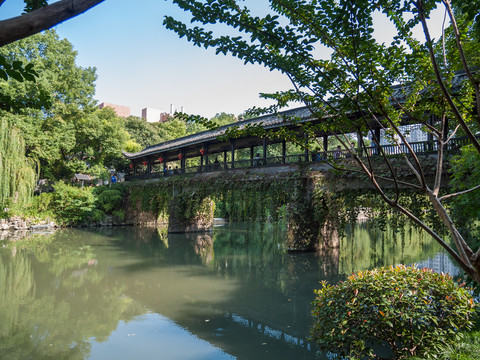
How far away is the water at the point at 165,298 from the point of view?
14.8ft

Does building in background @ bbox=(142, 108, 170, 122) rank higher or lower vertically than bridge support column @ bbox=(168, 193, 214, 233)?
higher

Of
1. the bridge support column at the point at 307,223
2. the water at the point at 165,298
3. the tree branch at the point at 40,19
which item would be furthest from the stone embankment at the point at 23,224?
the tree branch at the point at 40,19

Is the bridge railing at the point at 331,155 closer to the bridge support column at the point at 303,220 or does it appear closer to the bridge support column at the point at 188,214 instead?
the bridge support column at the point at 303,220

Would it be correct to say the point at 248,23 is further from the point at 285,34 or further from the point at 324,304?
the point at 324,304

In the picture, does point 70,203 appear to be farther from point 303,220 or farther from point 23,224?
point 303,220

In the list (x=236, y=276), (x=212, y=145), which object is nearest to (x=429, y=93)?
(x=236, y=276)

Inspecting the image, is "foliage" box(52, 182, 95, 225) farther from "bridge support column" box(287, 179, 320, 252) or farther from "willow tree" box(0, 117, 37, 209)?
"bridge support column" box(287, 179, 320, 252)

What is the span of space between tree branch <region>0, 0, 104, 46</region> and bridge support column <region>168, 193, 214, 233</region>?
13.8 m

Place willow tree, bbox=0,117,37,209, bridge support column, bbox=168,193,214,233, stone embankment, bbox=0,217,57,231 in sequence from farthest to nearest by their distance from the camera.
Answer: stone embankment, bbox=0,217,57,231 → bridge support column, bbox=168,193,214,233 → willow tree, bbox=0,117,37,209

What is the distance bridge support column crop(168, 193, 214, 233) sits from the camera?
15.8 m

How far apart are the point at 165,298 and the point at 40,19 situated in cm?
616

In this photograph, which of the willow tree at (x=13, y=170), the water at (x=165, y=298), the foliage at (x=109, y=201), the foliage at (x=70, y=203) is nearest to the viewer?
the water at (x=165, y=298)

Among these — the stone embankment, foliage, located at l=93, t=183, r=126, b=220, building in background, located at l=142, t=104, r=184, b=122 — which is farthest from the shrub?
building in background, located at l=142, t=104, r=184, b=122

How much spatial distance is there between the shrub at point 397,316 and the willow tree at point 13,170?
15820 mm
